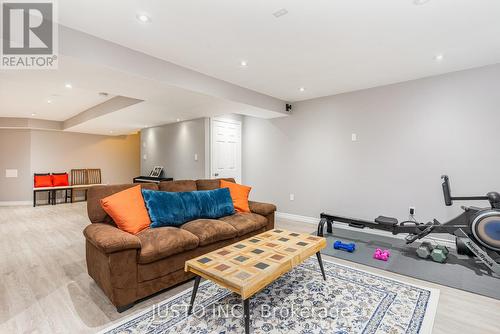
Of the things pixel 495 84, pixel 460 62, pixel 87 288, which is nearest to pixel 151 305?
pixel 87 288

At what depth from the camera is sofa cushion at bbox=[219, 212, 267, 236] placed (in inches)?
121

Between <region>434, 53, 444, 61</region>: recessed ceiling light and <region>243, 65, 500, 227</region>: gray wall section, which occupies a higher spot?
<region>434, 53, 444, 61</region>: recessed ceiling light

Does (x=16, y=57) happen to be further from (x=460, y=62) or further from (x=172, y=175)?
(x=460, y=62)

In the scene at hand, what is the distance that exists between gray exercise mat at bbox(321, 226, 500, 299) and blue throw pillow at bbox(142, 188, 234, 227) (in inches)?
63.7

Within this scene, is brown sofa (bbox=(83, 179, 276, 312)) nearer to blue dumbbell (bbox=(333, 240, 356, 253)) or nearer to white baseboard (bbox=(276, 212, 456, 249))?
blue dumbbell (bbox=(333, 240, 356, 253))

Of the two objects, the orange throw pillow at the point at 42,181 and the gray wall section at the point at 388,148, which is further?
the orange throw pillow at the point at 42,181

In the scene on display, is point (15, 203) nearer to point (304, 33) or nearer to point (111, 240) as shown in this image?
point (111, 240)

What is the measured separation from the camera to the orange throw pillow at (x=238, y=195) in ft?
12.0

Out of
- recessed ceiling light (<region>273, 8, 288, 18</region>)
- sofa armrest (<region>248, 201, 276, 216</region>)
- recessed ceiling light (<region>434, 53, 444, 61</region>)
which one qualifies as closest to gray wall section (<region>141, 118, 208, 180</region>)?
sofa armrest (<region>248, 201, 276, 216</region>)

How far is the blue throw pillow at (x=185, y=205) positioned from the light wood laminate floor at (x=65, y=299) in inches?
30.6

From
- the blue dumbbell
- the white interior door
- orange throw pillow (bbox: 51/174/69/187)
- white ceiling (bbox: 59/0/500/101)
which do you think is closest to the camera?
white ceiling (bbox: 59/0/500/101)

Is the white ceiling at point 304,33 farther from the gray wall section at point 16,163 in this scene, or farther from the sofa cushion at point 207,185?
the gray wall section at point 16,163

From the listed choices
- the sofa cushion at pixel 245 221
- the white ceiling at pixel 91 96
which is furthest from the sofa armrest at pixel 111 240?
the white ceiling at pixel 91 96

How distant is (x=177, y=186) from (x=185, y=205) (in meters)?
0.39
